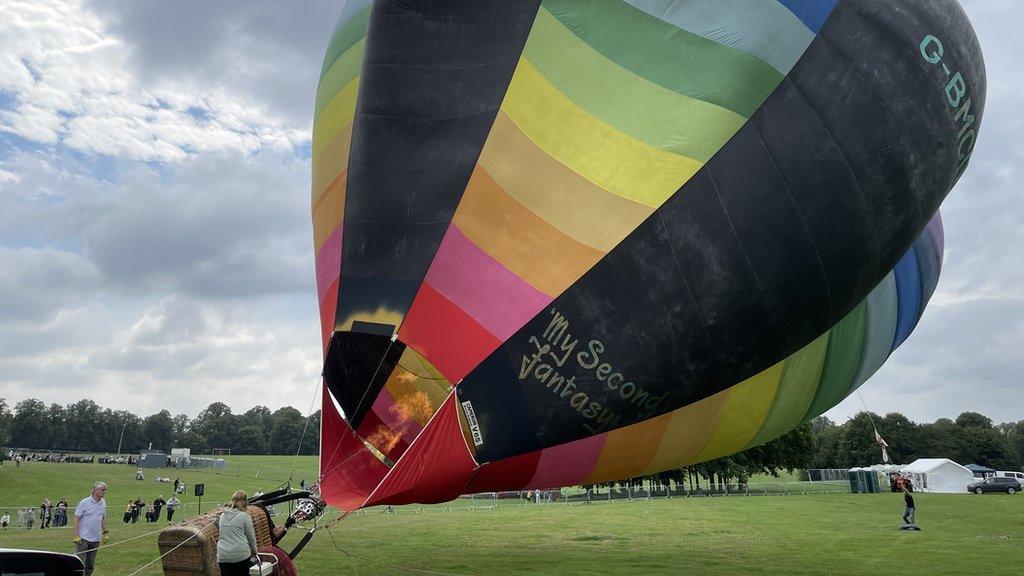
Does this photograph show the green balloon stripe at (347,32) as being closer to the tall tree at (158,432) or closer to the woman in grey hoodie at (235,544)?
the woman in grey hoodie at (235,544)

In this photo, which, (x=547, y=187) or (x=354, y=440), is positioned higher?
(x=547, y=187)

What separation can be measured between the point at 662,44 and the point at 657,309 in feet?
8.60

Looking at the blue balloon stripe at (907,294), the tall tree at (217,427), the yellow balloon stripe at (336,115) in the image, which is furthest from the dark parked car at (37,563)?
the tall tree at (217,427)

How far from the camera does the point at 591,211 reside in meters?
6.93

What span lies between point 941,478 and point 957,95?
147ft

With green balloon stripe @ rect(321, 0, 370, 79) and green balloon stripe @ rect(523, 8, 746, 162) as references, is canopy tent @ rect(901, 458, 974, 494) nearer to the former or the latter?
green balloon stripe @ rect(523, 8, 746, 162)

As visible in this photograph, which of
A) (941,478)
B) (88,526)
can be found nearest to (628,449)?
(88,526)

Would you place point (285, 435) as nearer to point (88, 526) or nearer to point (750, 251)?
point (88, 526)

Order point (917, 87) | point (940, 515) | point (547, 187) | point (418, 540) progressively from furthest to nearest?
point (940, 515), point (418, 540), point (917, 87), point (547, 187)

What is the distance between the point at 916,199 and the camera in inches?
304


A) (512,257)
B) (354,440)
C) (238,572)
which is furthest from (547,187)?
(238,572)

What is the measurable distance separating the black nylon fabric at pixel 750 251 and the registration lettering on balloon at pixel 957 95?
2.1 inches

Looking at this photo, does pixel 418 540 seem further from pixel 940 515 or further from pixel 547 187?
pixel 940 515

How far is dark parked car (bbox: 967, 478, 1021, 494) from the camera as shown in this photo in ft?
130
